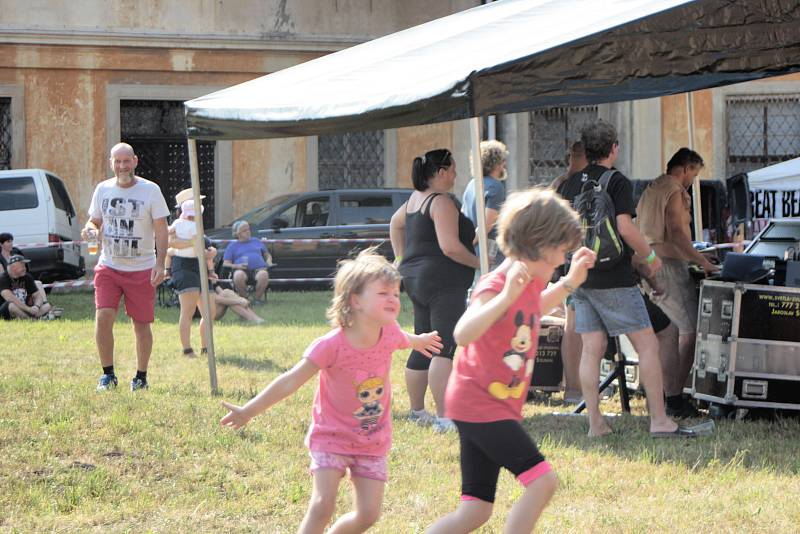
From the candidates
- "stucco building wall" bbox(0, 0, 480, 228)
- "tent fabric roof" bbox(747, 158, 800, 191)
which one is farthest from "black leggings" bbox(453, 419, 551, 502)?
"stucco building wall" bbox(0, 0, 480, 228)

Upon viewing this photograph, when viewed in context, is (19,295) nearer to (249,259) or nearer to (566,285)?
(249,259)

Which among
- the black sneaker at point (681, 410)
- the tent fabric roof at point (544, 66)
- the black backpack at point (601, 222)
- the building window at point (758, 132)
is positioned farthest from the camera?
the building window at point (758, 132)

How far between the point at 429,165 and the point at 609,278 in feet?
4.29

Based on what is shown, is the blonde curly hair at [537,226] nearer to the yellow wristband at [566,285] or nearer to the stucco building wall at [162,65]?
the yellow wristband at [566,285]

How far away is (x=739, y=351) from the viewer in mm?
7961

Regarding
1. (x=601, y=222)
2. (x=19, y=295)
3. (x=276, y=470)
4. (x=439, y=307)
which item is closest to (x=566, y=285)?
(x=276, y=470)

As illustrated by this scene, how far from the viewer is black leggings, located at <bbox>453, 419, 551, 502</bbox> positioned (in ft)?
13.4

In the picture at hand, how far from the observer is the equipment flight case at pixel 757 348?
7.87m

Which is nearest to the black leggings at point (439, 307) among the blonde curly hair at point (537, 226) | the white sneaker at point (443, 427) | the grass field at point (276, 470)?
the white sneaker at point (443, 427)

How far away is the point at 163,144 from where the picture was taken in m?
23.1

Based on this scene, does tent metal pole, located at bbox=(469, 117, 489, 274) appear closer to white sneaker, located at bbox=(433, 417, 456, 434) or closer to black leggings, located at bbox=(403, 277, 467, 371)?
black leggings, located at bbox=(403, 277, 467, 371)

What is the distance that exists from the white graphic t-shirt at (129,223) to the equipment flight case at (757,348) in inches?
157

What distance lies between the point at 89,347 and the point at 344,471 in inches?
341

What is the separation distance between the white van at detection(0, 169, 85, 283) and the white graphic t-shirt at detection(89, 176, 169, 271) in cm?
978
